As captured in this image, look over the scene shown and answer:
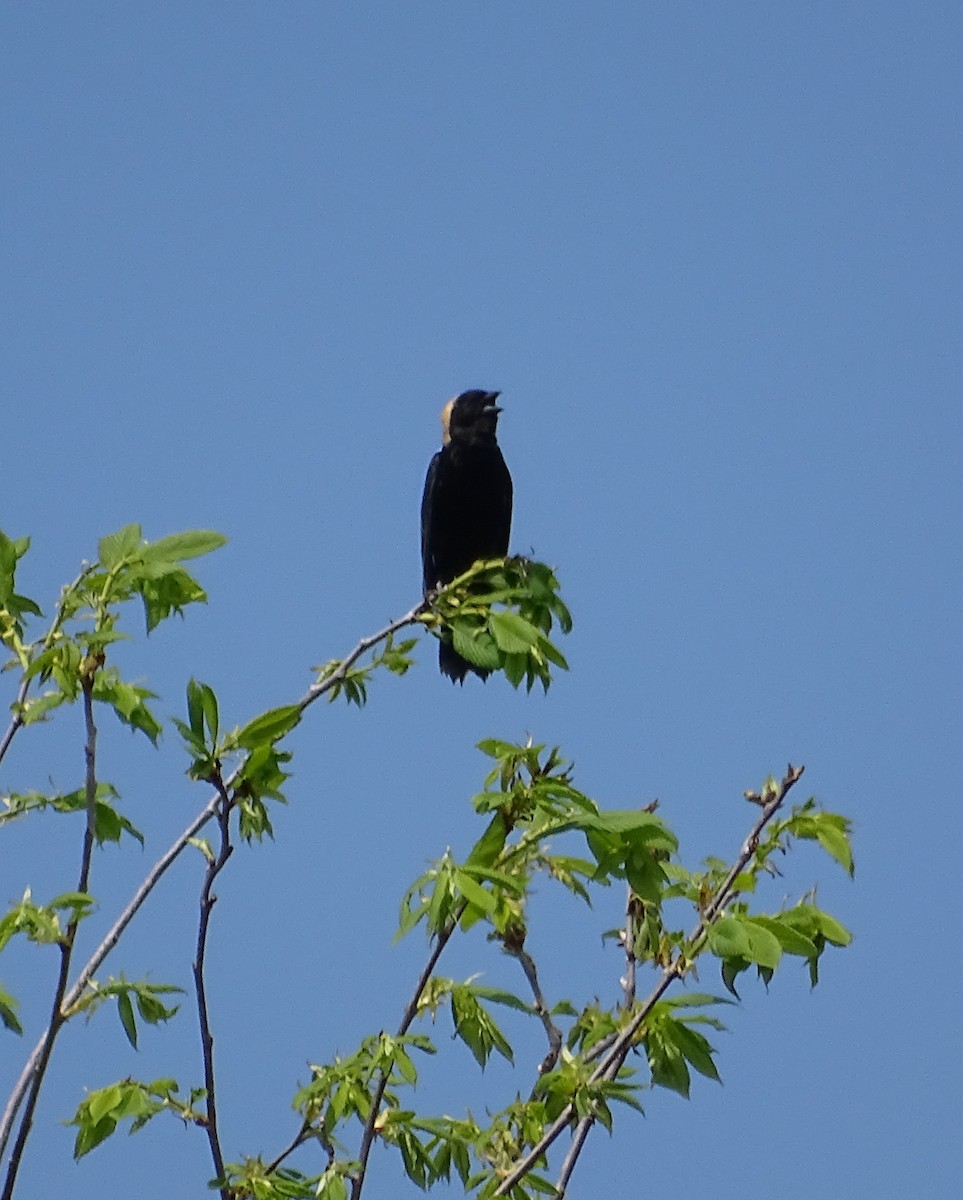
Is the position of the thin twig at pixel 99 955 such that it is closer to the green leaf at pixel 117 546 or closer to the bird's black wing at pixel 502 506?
the green leaf at pixel 117 546

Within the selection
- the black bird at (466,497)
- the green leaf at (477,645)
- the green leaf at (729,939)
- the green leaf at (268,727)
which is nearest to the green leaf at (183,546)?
the green leaf at (268,727)

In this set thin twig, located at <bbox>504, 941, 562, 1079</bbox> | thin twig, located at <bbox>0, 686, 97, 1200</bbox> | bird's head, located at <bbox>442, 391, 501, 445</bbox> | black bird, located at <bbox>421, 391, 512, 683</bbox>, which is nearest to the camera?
thin twig, located at <bbox>0, 686, 97, 1200</bbox>

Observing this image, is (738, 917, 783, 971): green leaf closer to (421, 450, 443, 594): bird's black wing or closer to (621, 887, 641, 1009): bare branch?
(621, 887, 641, 1009): bare branch

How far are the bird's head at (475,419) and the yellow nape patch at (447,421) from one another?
4cm

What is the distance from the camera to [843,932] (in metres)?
2.73

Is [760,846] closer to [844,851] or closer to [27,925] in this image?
[844,851]

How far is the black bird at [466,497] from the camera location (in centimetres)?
731

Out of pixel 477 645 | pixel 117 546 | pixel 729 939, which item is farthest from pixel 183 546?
pixel 729 939

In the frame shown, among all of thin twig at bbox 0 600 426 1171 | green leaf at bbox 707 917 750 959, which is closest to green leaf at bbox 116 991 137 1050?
thin twig at bbox 0 600 426 1171

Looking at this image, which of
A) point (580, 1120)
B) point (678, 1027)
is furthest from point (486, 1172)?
point (678, 1027)

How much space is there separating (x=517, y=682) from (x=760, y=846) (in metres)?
0.61

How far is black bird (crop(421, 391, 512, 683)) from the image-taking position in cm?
731

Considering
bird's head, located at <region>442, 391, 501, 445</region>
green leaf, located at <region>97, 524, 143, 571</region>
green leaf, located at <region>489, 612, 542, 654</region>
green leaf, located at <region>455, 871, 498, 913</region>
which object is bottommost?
green leaf, located at <region>455, 871, 498, 913</region>

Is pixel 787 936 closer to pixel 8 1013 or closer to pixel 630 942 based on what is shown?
pixel 630 942
